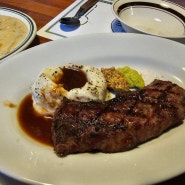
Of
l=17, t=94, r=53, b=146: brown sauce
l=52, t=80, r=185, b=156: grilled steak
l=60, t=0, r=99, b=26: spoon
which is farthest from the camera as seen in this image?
l=60, t=0, r=99, b=26: spoon

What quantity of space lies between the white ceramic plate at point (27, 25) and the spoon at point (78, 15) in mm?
302

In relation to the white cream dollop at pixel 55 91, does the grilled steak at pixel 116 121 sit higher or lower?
higher

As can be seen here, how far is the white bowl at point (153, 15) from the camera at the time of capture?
8.95 feet

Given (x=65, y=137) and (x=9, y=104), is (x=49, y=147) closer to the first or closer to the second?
(x=65, y=137)

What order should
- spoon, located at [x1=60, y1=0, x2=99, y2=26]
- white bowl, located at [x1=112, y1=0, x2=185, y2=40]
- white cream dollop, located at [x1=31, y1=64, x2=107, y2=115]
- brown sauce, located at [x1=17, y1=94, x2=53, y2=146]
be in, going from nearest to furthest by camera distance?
brown sauce, located at [x1=17, y1=94, x2=53, y2=146] < white cream dollop, located at [x1=31, y1=64, x2=107, y2=115] < white bowl, located at [x1=112, y1=0, x2=185, y2=40] < spoon, located at [x1=60, y1=0, x2=99, y2=26]

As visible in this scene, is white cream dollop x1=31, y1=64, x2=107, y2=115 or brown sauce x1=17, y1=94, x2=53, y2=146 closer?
brown sauce x1=17, y1=94, x2=53, y2=146

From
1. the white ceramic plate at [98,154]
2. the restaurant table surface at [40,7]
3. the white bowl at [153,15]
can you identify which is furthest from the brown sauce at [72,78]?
the restaurant table surface at [40,7]

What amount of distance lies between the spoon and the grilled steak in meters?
1.21

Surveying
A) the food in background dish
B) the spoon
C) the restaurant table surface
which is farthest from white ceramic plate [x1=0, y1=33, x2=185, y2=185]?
the restaurant table surface

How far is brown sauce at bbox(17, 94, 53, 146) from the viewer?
181 cm

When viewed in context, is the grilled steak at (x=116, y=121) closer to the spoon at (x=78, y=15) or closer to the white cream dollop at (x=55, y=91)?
the white cream dollop at (x=55, y=91)

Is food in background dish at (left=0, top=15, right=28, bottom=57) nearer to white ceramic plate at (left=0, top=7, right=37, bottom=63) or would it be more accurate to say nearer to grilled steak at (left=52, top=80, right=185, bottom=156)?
white ceramic plate at (left=0, top=7, right=37, bottom=63)

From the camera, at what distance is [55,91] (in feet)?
6.58

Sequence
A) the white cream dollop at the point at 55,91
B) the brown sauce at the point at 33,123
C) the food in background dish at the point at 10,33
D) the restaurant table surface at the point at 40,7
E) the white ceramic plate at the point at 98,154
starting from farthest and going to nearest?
the restaurant table surface at the point at 40,7
the food in background dish at the point at 10,33
the white cream dollop at the point at 55,91
the brown sauce at the point at 33,123
the white ceramic plate at the point at 98,154
